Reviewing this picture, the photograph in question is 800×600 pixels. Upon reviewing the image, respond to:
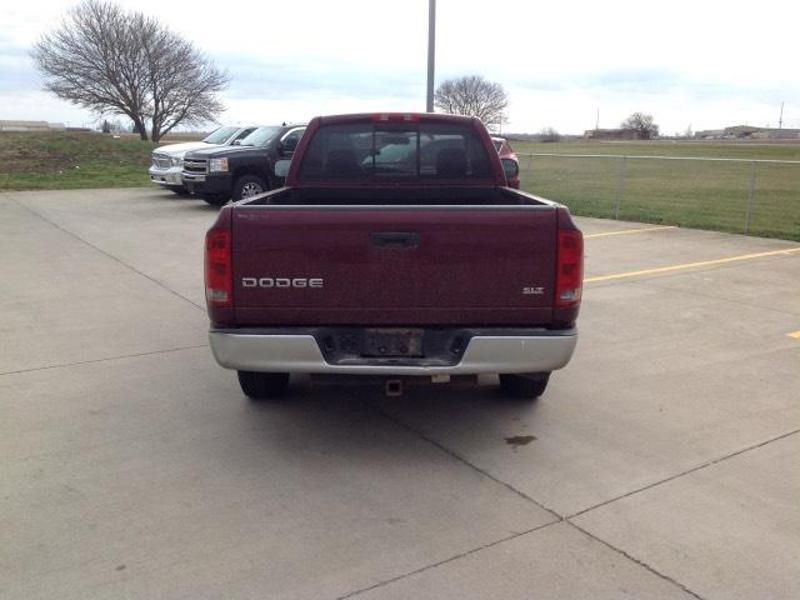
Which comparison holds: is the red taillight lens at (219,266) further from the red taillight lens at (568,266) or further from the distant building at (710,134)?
the distant building at (710,134)

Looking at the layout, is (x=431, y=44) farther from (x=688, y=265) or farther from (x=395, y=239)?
(x=395, y=239)

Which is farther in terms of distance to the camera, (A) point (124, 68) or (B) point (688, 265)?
(A) point (124, 68)

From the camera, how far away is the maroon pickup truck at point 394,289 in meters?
3.97

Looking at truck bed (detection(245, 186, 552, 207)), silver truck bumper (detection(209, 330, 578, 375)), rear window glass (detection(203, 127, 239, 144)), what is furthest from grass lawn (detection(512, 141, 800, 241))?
silver truck bumper (detection(209, 330, 578, 375))

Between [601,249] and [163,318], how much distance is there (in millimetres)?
7072

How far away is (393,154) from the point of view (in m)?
5.76

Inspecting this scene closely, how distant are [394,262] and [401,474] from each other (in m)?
1.15

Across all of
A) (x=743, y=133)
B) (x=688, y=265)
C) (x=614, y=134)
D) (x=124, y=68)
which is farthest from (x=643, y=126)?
Answer: (x=688, y=265)

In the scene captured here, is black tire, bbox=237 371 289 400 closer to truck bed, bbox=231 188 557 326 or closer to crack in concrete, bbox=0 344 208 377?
truck bed, bbox=231 188 557 326

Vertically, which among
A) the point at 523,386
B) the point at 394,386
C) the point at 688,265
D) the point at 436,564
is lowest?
the point at 436,564

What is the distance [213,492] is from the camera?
387cm

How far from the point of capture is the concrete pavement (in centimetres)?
316

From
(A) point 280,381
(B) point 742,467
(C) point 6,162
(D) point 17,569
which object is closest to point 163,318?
(A) point 280,381

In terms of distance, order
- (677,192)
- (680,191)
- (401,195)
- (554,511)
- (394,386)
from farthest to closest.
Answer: (680,191), (677,192), (401,195), (394,386), (554,511)
